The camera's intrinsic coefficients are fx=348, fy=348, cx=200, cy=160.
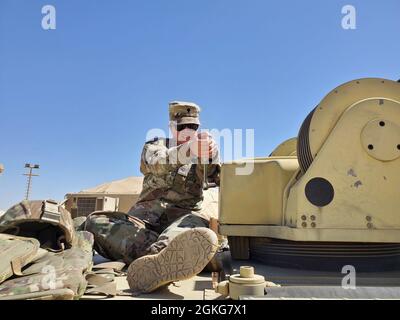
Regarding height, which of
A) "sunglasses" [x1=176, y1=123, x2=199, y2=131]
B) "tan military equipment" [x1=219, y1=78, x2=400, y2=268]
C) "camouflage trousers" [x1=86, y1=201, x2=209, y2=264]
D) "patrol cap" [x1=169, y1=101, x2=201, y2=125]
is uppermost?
"patrol cap" [x1=169, y1=101, x2=201, y2=125]

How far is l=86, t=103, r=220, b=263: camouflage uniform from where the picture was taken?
251cm

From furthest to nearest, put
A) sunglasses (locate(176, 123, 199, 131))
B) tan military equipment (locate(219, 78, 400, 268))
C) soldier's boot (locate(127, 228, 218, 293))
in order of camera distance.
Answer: sunglasses (locate(176, 123, 199, 131)), tan military equipment (locate(219, 78, 400, 268)), soldier's boot (locate(127, 228, 218, 293))

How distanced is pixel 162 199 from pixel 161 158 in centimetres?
53

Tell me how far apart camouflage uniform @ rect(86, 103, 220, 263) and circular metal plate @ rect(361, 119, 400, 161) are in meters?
1.15

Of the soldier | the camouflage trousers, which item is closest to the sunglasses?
the soldier

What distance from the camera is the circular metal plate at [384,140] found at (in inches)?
66.9

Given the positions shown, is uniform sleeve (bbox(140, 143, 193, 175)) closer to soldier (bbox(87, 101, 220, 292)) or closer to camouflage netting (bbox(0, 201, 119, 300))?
soldier (bbox(87, 101, 220, 292))

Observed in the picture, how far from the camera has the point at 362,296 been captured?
3.80ft

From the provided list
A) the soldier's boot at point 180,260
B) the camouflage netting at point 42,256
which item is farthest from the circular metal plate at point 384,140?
the camouflage netting at point 42,256

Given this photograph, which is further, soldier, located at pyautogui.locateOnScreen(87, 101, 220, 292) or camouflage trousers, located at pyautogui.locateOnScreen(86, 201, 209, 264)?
camouflage trousers, located at pyautogui.locateOnScreen(86, 201, 209, 264)

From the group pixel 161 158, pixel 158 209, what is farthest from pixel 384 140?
pixel 158 209

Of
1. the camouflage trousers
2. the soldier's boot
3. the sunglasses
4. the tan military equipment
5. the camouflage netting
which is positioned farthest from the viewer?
the sunglasses
